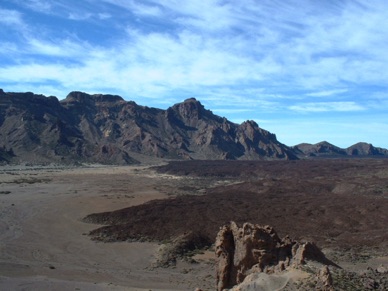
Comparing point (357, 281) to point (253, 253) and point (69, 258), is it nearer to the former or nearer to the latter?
point (253, 253)

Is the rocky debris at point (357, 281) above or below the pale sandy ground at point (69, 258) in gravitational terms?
above

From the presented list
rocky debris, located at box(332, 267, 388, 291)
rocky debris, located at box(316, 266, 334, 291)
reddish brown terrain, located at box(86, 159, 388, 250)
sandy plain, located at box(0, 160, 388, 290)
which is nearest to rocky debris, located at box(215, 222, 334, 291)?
rocky debris, located at box(332, 267, 388, 291)

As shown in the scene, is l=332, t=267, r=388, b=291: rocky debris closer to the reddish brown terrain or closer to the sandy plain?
the sandy plain

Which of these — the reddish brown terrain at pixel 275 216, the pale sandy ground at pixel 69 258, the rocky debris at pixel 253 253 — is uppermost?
the rocky debris at pixel 253 253

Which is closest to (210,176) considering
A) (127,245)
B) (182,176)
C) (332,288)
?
(182,176)

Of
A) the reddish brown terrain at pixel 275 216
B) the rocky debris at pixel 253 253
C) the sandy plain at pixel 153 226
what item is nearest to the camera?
the rocky debris at pixel 253 253

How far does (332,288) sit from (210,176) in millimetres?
100206

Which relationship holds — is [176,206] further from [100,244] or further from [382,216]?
[382,216]

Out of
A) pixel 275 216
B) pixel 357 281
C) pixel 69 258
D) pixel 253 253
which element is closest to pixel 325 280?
pixel 357 281

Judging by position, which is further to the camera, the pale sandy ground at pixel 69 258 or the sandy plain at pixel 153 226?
the sandy plain at pixel 153 226

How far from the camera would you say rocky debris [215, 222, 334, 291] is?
1798cm

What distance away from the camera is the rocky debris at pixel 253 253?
17984 mm

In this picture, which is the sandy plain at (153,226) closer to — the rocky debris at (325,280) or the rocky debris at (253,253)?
the rocky debris at (325,280)

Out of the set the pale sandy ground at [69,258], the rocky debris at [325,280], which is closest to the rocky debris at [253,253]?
the rocky debris at [325,280]
